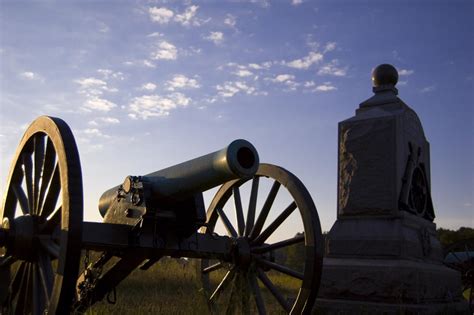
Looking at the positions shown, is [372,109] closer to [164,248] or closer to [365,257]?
[365,257]

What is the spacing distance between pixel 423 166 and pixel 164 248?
4804mm

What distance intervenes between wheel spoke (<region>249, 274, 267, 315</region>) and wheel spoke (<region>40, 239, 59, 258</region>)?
1.87m

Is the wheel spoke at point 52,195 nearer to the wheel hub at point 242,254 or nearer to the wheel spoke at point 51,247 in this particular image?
the wheel spoke at point 51,247

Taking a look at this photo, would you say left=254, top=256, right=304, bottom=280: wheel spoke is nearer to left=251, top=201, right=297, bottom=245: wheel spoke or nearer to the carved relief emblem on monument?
left=251, top=201, right=297, bottom=245: wheel spoke

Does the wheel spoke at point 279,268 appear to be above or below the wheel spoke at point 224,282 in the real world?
above

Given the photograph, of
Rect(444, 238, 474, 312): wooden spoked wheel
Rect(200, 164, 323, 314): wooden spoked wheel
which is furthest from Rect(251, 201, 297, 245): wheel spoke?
Rect(444, 238, 474, 312): wooden spoked wheel

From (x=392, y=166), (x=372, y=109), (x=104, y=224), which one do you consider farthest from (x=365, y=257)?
(x=104, y=224)

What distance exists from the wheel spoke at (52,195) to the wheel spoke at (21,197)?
369 millimetres

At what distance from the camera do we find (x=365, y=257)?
6258 millimetres

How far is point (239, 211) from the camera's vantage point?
→ 5145mm

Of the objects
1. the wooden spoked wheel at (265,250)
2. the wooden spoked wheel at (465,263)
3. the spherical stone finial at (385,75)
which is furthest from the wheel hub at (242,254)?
the wooden spoked wheel at (465,263)

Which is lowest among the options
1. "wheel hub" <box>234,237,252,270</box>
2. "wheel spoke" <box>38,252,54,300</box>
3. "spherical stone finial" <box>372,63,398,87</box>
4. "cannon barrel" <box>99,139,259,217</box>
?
"wheel spoke" <box>38,252,54,300</box>

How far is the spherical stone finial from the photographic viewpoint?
7340 mm

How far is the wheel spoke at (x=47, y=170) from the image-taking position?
383 centimetres
